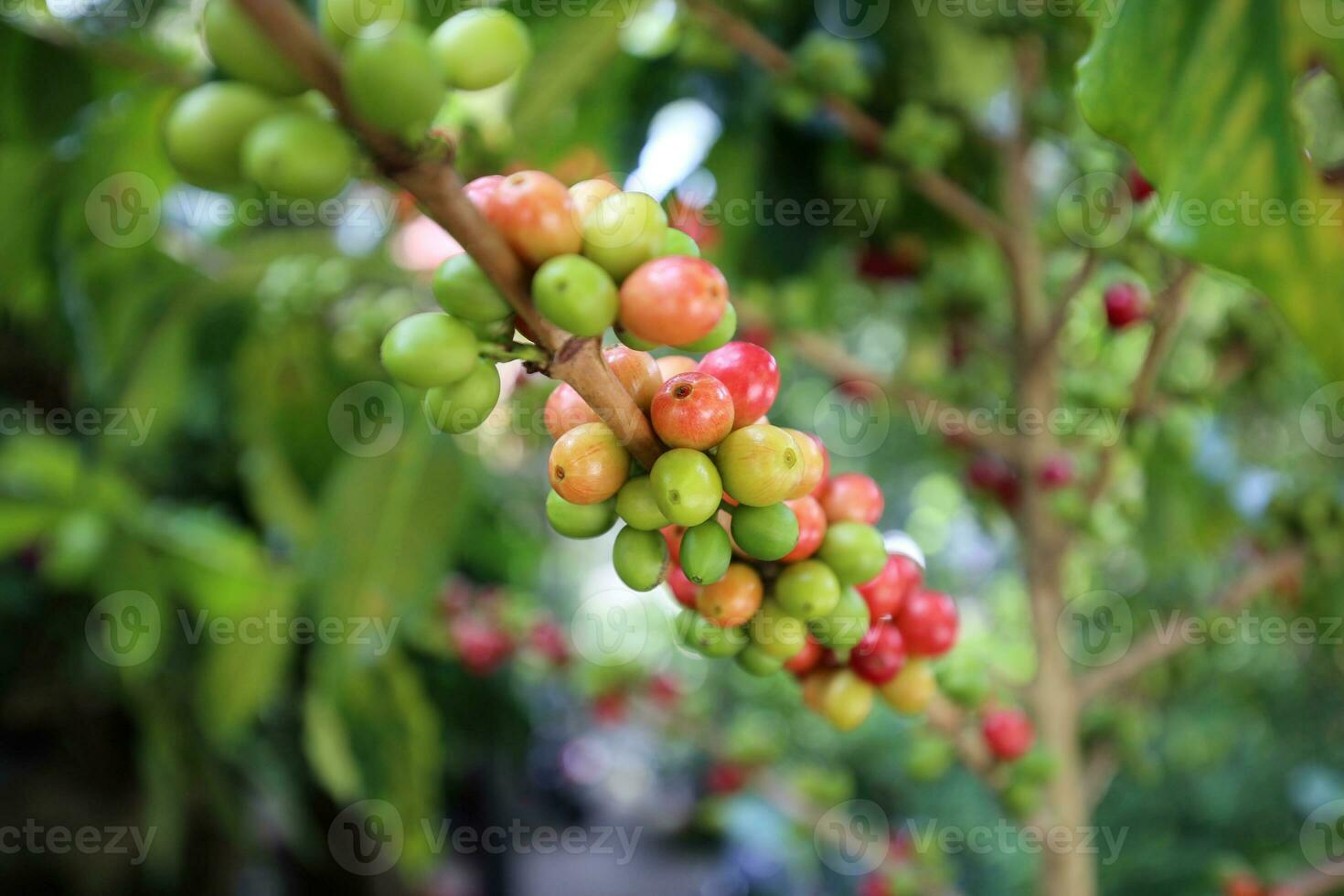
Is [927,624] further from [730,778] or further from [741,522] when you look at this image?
[730,778]

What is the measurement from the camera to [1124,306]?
0.80 metres

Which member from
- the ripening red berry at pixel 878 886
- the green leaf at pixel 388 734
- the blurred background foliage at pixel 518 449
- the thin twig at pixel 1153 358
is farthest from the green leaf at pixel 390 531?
the thin twig at pixel 1153 358

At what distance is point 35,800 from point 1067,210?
2.04 m

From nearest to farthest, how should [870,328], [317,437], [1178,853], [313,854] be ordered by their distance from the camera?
1. [317,437]
2. [1178,853]
3. [870,328]
4. [313,854]

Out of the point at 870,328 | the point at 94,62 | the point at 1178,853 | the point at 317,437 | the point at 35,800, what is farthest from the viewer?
the point at 870,328

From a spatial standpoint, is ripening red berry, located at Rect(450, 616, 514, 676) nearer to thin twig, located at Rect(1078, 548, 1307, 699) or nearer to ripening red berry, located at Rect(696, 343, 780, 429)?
thin twig, located at Rect(1078, 548, 1307, 699)

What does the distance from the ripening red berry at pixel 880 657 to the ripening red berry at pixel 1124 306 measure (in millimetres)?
524

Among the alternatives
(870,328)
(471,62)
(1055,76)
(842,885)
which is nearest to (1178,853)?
(842,885)

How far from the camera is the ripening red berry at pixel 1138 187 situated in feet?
2.08

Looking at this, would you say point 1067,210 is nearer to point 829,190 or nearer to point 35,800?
point 829,190

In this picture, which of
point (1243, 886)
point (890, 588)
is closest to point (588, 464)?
point (890, 588)

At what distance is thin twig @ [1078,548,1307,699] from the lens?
83 cm

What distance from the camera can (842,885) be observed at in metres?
1.99

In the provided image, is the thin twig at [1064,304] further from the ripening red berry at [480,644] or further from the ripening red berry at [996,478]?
the ripening red berry at [480,644]
